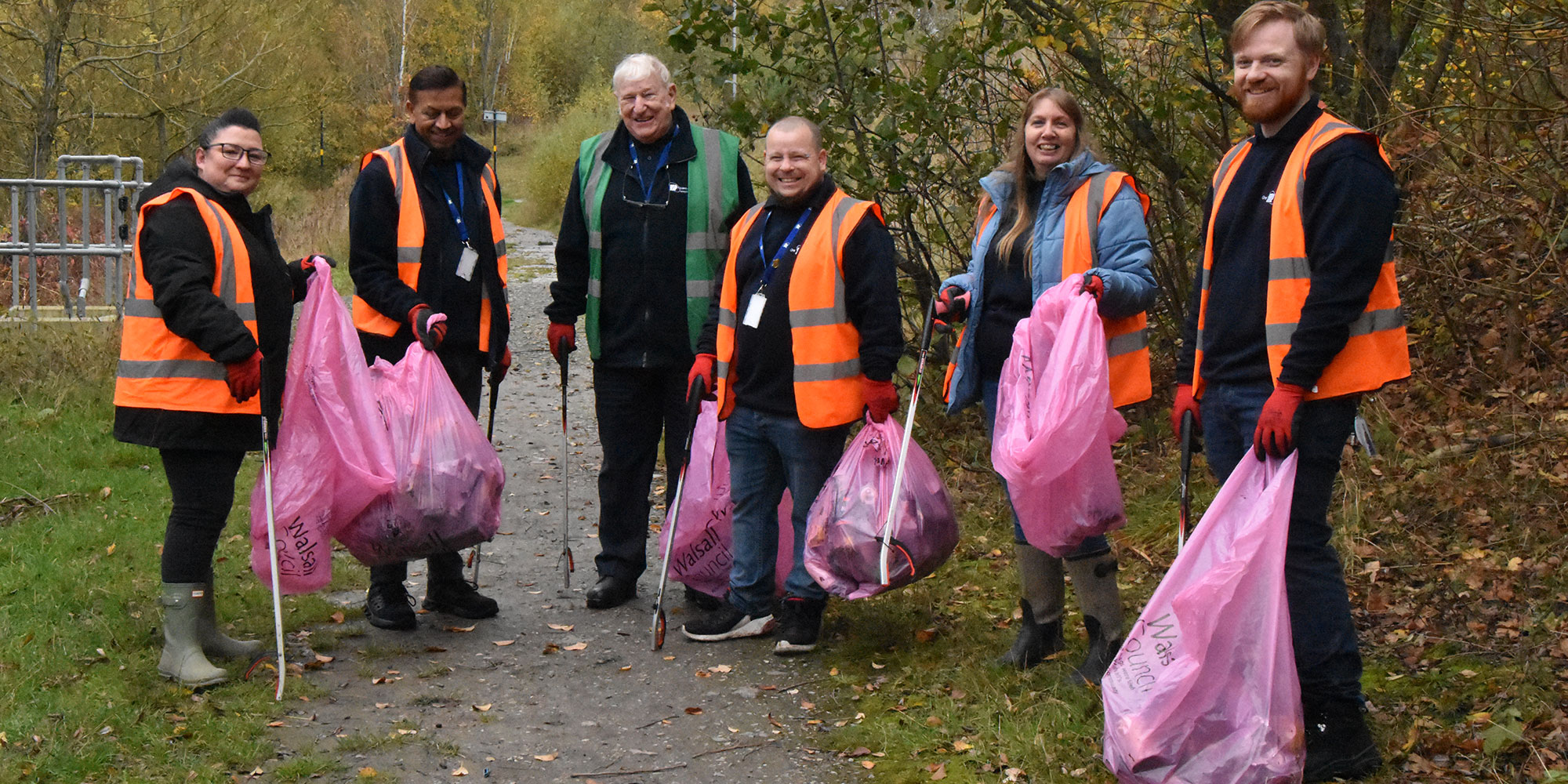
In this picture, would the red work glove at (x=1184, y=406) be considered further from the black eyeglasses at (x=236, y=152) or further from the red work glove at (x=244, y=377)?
the black eyeglasses at (x=236, y=152)

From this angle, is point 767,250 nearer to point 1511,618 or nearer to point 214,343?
point 214,343

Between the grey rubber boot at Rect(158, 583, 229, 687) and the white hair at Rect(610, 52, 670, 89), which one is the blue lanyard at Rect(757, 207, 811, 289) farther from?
the grey rubber boot at Rect(158, 583, 229, 687)

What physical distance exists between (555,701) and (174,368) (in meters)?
1.54

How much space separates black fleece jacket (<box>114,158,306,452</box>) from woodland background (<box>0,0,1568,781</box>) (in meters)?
2.31

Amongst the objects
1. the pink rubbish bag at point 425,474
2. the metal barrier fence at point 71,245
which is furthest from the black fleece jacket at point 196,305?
the metal barrier fence at point 71,245

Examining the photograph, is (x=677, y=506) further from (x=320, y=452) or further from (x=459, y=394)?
(x=320, y=452)

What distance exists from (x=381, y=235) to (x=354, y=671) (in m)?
1.51

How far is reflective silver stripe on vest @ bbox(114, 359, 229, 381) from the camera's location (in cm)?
409

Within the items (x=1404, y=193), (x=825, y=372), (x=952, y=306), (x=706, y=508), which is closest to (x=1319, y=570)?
(x=952, y=306)

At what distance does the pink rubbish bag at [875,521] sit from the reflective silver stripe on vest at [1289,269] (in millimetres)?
1442

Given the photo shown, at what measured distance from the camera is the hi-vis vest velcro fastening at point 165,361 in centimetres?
407

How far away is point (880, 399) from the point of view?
14.3 ft

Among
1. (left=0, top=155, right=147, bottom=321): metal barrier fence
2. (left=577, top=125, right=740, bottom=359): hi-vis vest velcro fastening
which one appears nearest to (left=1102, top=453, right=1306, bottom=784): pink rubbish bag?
(left=577, top=125, right=740, bottom=359): hi-vis vest velcro fastening

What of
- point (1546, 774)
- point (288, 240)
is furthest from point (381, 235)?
point (288, 240)
